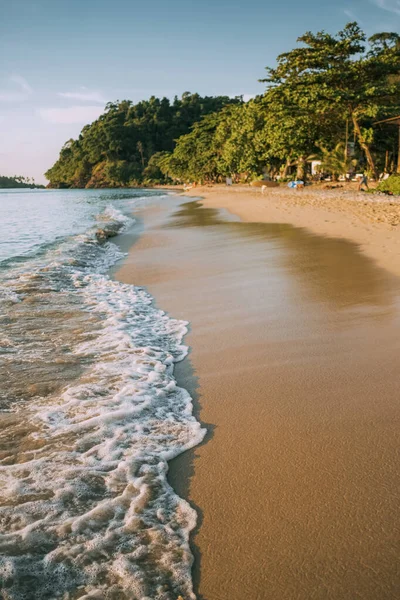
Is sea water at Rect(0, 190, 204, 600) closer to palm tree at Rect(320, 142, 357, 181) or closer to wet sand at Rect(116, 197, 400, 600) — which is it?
wet sand at Rect(116, 197, 400, 600)

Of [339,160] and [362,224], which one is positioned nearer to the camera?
[362,224]

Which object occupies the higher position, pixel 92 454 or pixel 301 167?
pixel 301 167

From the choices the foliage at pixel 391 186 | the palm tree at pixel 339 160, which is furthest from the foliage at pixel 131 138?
the foliage at pixel 391 186

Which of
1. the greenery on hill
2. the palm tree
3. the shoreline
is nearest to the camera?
the shoreline

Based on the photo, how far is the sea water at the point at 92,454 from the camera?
1.73 m

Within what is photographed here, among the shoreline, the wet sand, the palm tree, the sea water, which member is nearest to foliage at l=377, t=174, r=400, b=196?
the shoreline

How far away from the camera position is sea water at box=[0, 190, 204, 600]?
173cm

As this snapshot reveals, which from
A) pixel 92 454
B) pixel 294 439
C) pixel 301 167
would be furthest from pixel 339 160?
pixel 92 454

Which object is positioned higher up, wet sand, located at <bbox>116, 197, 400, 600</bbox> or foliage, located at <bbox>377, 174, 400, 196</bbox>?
foliage, located at <bbox>377, 174, 400, 196</bbox>

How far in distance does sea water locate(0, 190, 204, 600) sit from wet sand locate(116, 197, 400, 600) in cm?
15

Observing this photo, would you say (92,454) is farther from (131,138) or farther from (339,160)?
(131,138)

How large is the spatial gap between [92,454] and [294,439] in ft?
3.67

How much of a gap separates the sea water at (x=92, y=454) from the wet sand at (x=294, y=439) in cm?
15

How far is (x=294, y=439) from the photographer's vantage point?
2.52 metres
